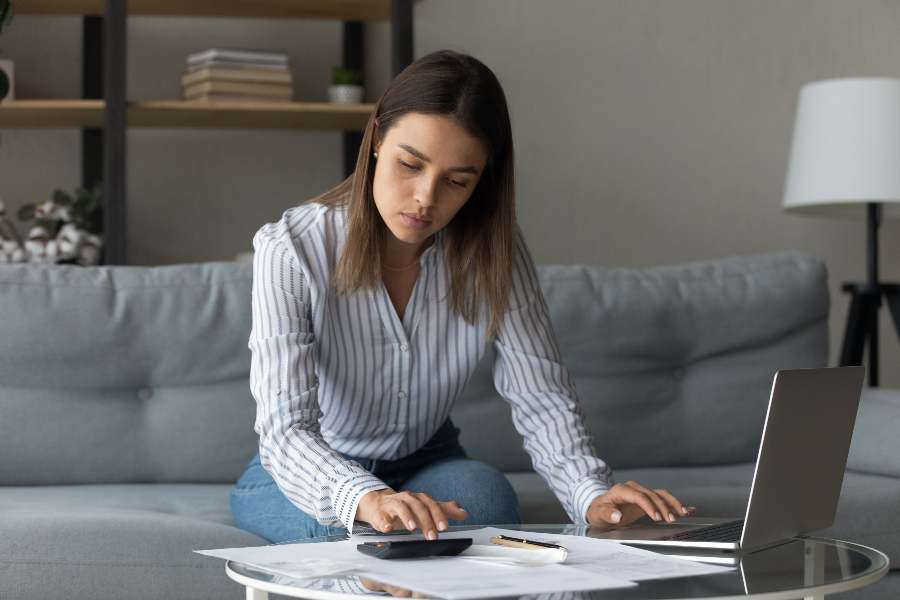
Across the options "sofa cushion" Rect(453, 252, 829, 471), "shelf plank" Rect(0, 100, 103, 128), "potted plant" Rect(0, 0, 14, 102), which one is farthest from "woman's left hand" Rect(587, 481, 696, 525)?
"shelf plank" Rect(0, 100, 103, 128)

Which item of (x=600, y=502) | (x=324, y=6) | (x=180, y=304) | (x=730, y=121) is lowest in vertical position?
(x=600, y=502)

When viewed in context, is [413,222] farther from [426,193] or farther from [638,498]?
[638,498]

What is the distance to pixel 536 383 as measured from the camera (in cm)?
162

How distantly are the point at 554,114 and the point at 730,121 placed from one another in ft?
1.61

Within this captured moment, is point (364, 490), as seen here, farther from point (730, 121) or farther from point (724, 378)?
point (730, 121)

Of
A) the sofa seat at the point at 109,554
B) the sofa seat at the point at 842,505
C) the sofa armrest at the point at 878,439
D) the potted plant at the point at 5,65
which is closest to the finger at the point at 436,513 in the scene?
the sofa seat at the point at 109,554

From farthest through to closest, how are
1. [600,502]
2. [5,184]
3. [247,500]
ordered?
[5,184] < [247,500] < [600,502]

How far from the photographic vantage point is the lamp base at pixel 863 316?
281 cm

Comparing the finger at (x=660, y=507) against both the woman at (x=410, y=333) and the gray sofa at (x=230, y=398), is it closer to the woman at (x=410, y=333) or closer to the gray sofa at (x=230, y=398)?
the woman at (x=410, y=333)

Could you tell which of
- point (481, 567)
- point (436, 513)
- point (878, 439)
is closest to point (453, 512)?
point (436, 513)

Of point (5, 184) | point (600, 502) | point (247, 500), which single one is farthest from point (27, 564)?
point (5, 184)

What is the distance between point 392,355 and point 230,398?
0.59 m

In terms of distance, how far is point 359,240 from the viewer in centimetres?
152

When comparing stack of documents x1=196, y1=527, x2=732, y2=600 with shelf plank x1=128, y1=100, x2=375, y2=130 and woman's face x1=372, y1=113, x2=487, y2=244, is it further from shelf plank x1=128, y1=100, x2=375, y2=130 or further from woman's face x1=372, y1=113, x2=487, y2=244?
shelf plank x1=128, y1=100, x2=375, y2=130
